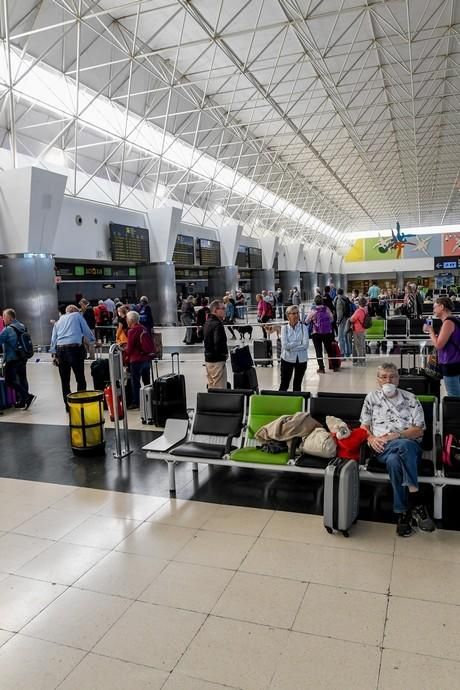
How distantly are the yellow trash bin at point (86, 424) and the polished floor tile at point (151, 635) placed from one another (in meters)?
3.55

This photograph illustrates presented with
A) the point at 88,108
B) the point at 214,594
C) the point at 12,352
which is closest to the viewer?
the point at 214,594

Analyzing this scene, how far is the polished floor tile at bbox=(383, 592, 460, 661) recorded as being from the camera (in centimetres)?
296

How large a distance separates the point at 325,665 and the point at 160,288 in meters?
24.4

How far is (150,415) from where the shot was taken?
826cm

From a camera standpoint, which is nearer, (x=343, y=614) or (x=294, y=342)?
(x=343, y=614)

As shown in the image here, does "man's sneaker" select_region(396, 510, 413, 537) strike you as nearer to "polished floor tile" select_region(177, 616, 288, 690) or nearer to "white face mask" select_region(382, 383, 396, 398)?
"white face mask" select_region(382, 383, 396, 398)

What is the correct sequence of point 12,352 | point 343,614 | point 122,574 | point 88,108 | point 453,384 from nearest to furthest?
point 343,614 → point 122,574 → point 453,384 → point 12,352 → point 88,108

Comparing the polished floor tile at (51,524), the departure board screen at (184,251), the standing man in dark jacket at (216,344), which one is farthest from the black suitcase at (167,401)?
the departure board screen at (184,251)

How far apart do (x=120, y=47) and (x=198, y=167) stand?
44.7ft

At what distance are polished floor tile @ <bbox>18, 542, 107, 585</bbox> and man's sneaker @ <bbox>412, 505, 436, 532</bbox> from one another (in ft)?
8.61

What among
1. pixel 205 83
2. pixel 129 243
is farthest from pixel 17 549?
pixel 205 83

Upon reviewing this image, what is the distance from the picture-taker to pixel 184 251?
29.9 metres

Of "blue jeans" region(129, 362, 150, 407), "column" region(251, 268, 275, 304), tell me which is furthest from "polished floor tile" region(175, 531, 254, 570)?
"column" region(251, 268, 275, 304)

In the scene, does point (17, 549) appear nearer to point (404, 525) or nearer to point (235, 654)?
point (235, 654)
